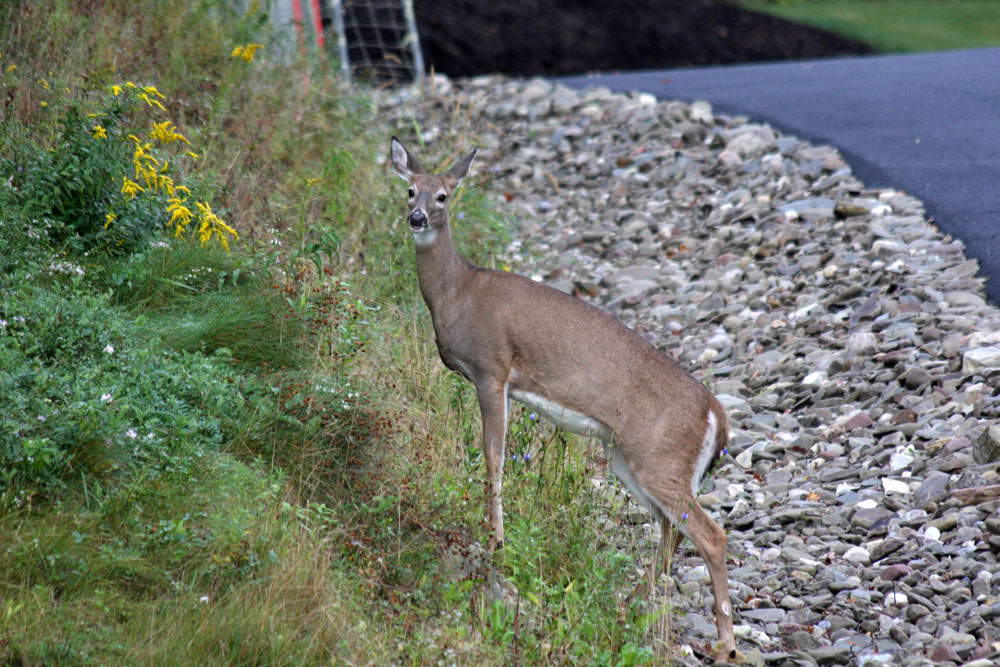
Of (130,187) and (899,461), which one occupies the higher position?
(130,187)

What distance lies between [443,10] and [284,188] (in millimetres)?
16097

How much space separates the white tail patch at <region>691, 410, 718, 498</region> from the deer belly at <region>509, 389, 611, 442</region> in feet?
1.42

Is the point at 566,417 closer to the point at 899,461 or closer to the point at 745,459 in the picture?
the point at 745,459

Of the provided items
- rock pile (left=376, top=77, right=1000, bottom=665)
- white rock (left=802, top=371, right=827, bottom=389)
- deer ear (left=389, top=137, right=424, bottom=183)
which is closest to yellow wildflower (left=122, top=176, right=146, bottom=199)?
deer ear (left=389, top=137, right=424, bottom=183)

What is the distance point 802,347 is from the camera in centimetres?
808

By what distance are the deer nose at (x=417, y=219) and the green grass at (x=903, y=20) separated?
60.6 ft

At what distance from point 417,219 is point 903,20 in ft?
75.6

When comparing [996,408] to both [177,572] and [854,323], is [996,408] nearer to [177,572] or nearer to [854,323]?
[854,323]

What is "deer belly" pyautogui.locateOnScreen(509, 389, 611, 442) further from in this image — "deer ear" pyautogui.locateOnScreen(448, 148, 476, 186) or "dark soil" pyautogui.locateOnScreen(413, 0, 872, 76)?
"dark soil" pyautogui.locateOnScreen(413, 0, 872, 76)

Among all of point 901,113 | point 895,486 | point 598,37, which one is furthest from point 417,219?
point 598,37

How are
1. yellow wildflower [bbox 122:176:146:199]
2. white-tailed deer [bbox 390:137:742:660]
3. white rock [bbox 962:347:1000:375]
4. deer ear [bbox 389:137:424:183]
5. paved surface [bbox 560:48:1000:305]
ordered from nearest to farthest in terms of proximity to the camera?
white-tailed deer [bbox 390:137:742:660], deer ear [bbox 389:137:424:183], yellow wildflower [bbox 122:176:146:199], white rock [bbox 962:347:1000:375], paved surface [bbox 560:48:1000:305]

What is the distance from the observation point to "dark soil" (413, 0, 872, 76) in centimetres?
2119

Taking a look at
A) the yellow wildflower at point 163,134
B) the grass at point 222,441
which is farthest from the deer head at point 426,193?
the yellow wildflower at point 163,134

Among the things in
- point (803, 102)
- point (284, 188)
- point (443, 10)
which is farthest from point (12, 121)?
point (443, 10)
